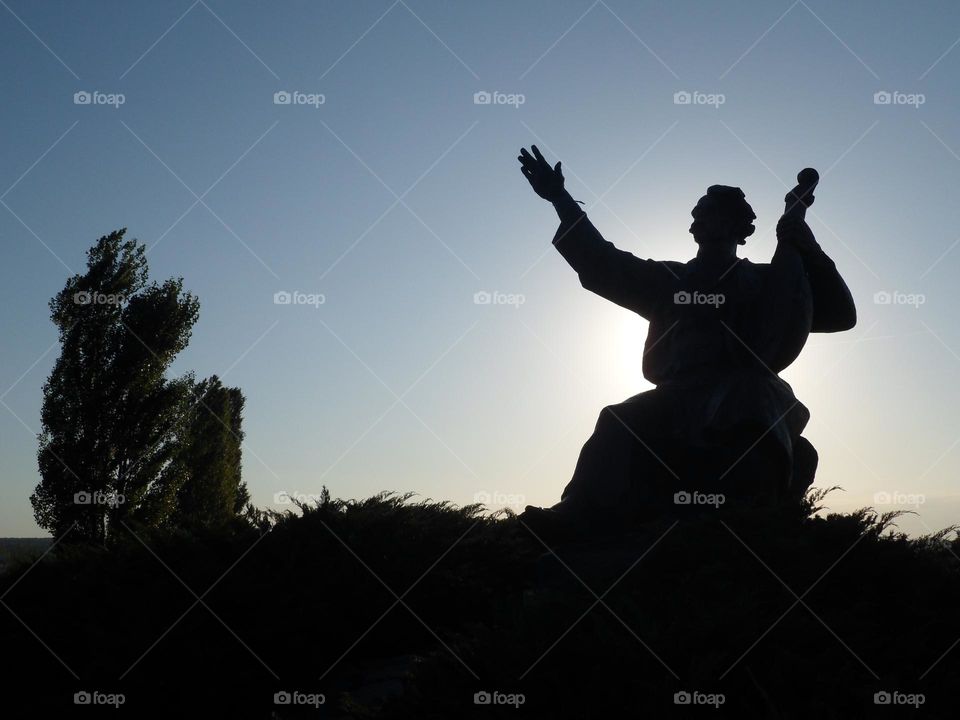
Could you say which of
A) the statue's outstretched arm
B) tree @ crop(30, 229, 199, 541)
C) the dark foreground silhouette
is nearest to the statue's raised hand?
the statue's outstretched arm

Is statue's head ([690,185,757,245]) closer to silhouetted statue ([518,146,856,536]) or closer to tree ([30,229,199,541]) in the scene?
silhouetted statue ([518,146,856,536])

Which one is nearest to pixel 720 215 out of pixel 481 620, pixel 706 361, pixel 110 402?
pixel 706 361

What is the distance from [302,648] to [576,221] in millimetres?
4123

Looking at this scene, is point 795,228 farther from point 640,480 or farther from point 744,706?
point 744,706

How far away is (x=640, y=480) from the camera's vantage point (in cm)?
651

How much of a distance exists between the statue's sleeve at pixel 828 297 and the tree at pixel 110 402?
10843 millimetres

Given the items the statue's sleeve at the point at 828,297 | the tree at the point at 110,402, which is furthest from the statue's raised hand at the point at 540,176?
the tree at the point at 110,402

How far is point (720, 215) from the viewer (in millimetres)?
7555

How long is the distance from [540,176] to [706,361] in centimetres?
203

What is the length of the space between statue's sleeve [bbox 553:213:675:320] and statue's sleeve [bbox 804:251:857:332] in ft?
3.74

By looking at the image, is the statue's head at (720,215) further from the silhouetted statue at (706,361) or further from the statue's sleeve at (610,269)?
the statue's sleeve at (610,269)

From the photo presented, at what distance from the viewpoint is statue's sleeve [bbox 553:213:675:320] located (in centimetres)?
753

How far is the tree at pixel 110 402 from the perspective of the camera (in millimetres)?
14508

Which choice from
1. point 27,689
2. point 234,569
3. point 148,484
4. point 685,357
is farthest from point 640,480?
point 148,484
